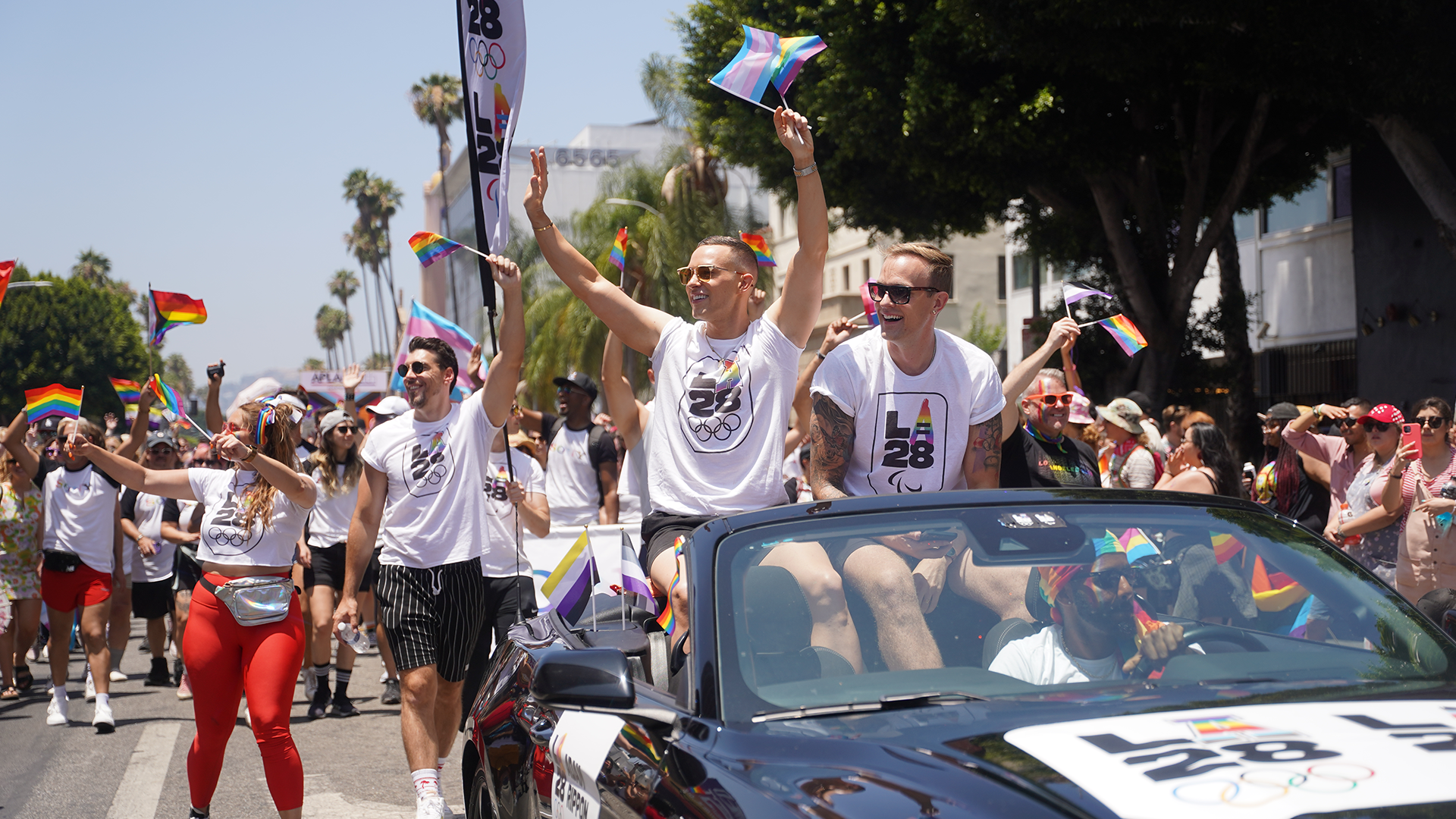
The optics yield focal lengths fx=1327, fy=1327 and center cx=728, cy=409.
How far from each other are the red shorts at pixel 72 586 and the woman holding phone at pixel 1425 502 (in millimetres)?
8776

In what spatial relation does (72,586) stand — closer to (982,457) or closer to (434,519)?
(434,519)

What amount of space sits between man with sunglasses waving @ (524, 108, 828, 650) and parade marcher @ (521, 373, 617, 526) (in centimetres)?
515

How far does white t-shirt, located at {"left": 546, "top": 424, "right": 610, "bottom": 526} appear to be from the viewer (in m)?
10.2

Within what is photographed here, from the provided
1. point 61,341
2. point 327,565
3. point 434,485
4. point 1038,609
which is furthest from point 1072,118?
point 61,341

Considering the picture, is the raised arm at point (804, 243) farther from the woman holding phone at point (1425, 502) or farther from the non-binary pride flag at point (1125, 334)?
the woman holding phone at point (1425, 502)

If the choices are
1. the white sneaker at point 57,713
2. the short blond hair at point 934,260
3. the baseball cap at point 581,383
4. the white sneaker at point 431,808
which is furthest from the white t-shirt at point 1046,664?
the white sneaker at point 57,713

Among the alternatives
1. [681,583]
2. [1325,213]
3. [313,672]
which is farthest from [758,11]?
[681,583]

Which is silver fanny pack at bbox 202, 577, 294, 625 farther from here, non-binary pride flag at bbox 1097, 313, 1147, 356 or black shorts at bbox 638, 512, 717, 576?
non-binary pride flag at bbox 1097, 313, 1147, 356

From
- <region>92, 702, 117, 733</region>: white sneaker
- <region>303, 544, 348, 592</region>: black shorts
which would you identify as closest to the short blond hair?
<region>303, 544, 348, 592</region>: black shorts

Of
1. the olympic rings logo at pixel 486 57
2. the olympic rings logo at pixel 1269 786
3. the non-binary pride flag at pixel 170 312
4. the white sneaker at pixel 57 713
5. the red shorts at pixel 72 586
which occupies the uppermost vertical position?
the olympic rings logo at pixel 486 57

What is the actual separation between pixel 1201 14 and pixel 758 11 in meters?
7.34

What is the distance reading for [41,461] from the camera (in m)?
11.0

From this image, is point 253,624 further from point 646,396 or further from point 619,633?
point 646,396

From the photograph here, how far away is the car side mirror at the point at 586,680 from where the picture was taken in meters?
2.79
